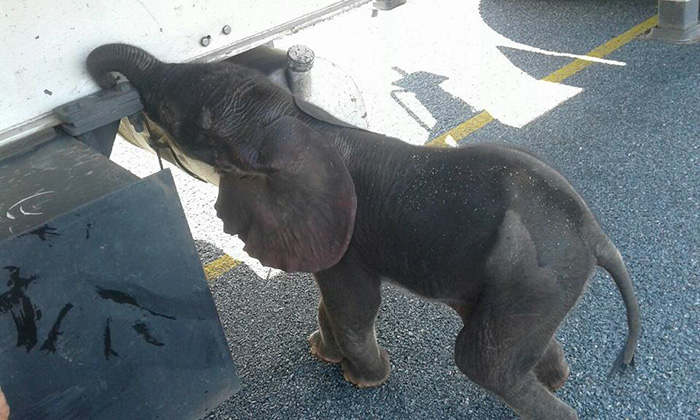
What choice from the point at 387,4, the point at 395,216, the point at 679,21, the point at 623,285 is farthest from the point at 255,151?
the point at 679,21

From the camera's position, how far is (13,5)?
222 centimetres

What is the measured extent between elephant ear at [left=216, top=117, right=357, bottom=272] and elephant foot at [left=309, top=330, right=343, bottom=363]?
0.69 m

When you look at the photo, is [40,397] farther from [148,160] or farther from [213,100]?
[148,160]

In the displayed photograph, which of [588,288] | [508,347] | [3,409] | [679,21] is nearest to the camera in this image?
[3,409]

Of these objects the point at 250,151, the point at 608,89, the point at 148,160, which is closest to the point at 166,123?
the point at 250,151

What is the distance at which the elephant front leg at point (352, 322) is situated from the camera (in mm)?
2482

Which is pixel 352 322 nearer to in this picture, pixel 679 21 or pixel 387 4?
pixel 387 4

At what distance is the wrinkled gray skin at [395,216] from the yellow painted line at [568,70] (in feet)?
5.38

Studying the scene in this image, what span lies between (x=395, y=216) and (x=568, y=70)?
11.0 feet

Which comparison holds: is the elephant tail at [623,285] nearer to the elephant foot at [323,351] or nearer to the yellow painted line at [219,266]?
the elephant foot at [323,351]

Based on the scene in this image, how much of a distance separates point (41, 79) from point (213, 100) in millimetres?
554

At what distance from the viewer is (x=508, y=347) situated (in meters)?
2.17

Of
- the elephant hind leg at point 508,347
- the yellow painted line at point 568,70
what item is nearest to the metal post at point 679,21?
the yellow painted line at point 568,70

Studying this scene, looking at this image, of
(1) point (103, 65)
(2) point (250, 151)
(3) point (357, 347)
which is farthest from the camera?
(3) point (357, 347)
